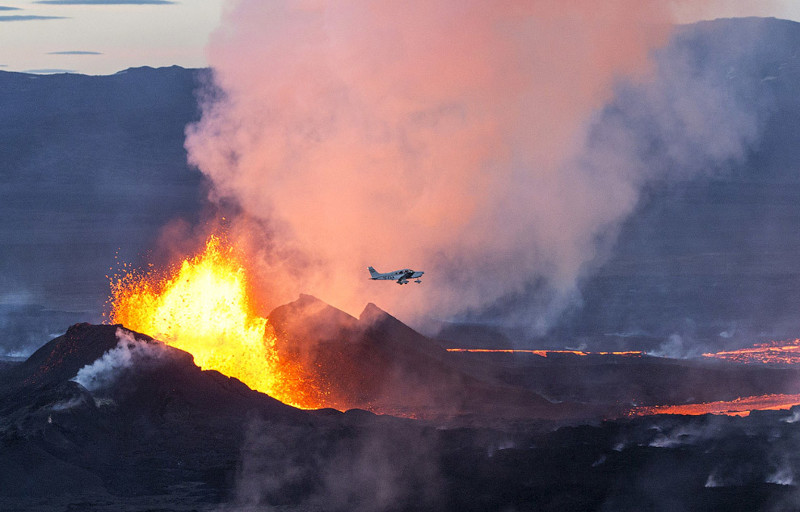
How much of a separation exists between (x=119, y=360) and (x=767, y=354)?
58.2 meters

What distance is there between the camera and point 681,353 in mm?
105000

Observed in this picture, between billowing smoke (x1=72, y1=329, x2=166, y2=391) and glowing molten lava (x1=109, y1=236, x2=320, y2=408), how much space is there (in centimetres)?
739

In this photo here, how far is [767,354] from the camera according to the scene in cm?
10300

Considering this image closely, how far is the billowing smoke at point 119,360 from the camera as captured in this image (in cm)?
6372

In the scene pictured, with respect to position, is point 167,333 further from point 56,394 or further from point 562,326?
point 562,326

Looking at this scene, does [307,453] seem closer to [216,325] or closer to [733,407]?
[216,325]

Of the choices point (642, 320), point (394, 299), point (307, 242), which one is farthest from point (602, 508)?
point (642, 320)

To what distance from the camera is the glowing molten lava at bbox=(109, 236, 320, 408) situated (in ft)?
245

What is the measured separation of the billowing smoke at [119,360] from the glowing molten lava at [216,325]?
739cm

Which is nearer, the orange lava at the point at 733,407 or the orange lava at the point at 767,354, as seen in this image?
the orange lava at the point at 733,407

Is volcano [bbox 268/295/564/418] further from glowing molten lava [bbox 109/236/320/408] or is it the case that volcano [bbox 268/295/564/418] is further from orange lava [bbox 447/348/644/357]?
orange lava [bbox 447/348/644/357]

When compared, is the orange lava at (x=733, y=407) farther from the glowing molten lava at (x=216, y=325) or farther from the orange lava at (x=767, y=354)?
the glowing molten lava at (x=216, y=325)

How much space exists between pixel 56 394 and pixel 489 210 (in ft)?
326

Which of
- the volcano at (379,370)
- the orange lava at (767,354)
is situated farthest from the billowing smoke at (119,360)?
the orange lava at (767,354)
